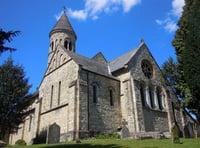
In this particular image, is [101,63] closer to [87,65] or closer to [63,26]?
[87,65]

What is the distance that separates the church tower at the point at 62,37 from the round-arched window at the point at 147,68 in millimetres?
18091

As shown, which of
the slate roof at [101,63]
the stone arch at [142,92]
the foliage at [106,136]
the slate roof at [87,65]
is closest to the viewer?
the foliage at [106,136]

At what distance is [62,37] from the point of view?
43250mm

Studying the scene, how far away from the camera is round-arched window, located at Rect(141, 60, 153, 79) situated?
30031 millimetres

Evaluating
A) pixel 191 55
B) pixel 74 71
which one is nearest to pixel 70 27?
pixel 74 71

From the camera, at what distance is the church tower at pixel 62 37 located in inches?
1692

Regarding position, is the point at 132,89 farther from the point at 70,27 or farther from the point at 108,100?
the point at 70,27

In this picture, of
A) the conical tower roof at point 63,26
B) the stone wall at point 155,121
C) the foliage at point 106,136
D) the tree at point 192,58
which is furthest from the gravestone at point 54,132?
the conical tower roof at point 63,26

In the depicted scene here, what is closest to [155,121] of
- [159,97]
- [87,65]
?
[159,97]

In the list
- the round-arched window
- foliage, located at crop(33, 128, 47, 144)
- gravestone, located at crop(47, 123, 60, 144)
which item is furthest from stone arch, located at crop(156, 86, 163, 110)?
foliage, located at crop(33, 128, 47, 144)

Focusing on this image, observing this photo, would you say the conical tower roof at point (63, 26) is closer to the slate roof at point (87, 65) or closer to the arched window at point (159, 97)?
the slate roof at point (87, 65)

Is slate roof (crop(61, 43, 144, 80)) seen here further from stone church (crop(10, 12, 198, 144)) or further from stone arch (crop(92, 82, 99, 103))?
stone arch (crop(92, 82, 99, 103))

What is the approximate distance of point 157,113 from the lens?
27438 millimetres

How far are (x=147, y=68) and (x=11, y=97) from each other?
1866 centimetres
